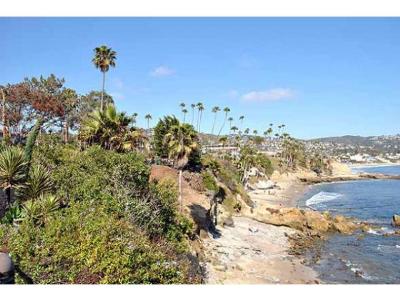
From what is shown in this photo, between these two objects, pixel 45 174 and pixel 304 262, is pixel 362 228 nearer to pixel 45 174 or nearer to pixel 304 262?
pixel 304 262

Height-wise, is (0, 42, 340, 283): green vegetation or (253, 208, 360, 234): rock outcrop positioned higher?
(0, 42, 340, 283): green vegetation

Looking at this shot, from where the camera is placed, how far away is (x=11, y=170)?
18766 millimetres

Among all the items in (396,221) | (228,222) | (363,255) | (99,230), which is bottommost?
(363,255)

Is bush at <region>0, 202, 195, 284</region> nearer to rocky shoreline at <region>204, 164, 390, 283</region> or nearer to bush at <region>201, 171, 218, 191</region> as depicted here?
rocky shoreline at <region>204, 164, 390, 283</region>

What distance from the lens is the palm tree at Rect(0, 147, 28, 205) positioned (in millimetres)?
18609

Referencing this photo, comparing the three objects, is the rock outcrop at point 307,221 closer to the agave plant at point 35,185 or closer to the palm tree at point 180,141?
the palm tree at point 180,141

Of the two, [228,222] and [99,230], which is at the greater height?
[99,230]

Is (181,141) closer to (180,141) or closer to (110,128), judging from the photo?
(180,141)

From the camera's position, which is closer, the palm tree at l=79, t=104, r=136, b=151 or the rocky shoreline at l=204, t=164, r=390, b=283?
the rocky shoreline at l=204, t=164, r=390, b=283

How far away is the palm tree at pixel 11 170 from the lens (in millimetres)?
18609

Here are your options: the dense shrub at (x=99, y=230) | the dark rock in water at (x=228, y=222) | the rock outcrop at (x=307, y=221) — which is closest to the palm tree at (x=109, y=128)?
the dense shrub at (x=99, y=230)

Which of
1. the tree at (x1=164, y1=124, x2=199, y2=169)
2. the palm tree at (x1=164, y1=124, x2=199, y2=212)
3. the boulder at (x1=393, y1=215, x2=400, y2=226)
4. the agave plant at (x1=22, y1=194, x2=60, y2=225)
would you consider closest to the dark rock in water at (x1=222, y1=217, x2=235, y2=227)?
the palm tree at (x1=164, y1=124, x2=199, y2=212)

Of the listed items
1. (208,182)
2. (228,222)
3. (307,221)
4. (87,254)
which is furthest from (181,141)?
(307,221)
